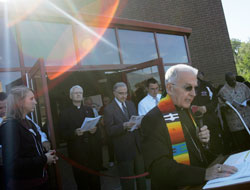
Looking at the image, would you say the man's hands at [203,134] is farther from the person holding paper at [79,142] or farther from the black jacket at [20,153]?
the person holding paper at [79,142]

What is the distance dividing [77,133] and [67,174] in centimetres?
408

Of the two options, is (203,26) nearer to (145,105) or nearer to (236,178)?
(145,105)

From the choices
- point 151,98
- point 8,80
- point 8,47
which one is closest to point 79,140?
point 151,98

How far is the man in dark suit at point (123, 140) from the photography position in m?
3.91

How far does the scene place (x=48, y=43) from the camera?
566 cm

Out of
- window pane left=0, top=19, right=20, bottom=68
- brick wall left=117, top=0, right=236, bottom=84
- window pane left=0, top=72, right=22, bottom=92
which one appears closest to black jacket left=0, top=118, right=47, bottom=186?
window pane left=0, top=72, right=22, bottom=92

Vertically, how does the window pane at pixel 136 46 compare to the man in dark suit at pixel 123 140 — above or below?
above

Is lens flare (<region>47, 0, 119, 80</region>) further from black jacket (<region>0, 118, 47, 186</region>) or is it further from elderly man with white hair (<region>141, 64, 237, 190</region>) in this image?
elderly man with white hair (<region>141, 64, 237, 190</region>)

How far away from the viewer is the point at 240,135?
5.45 metres

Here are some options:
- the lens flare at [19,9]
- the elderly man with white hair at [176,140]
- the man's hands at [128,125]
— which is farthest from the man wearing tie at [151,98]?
the lens flare at [19,9]

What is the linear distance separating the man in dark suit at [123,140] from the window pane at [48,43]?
2206 millimetres

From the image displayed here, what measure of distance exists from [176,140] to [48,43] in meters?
4.83

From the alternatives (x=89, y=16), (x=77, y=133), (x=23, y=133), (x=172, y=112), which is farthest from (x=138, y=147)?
(x=89, y=16)

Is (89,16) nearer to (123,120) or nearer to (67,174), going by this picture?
(123,120)
